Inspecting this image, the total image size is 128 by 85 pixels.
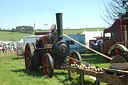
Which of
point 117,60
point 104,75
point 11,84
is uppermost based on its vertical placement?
point 117,60

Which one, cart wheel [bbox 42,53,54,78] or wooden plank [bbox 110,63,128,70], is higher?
wooden plank [bbox 110,63,128,70]

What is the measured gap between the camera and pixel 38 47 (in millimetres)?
9914

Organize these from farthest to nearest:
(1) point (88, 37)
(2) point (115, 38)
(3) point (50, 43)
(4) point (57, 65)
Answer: (1) point (88, 37) < (2) point (115, 38) < (3) point (50, 43) < (4) point (57, 65)

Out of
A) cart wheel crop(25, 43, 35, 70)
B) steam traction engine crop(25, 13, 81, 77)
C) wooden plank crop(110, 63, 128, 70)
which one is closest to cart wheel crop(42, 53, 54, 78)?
steam traction engine crop(25, 13, 81, 77)

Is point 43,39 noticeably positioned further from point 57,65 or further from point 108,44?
point 108,44

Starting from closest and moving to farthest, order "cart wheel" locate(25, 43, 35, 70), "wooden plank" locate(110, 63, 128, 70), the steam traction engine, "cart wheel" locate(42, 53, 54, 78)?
"wooden plank" locate(110, 63, 128, 70) → "cart wheel" locate(42, 53, 54, 78) → the steam traction engine → "cart wheel" locate(25, 43, 35, 70)

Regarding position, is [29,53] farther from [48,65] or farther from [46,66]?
[48,65]

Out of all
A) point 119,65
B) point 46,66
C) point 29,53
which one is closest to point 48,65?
point 46,66

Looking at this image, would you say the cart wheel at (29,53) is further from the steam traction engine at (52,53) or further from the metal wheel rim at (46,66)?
the metal wheel rim at (46,66)

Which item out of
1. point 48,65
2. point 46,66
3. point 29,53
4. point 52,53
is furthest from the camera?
point 29,53

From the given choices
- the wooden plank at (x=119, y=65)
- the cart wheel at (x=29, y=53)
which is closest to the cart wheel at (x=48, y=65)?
the cart wheel at (x=29, y=53)

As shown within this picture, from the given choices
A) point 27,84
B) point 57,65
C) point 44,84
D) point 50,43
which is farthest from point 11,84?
point 50,43

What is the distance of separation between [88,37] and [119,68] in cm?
3114

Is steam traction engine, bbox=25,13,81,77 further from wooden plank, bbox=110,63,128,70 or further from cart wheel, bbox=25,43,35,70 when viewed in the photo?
wooden plank, bbox=110,63,128,70
